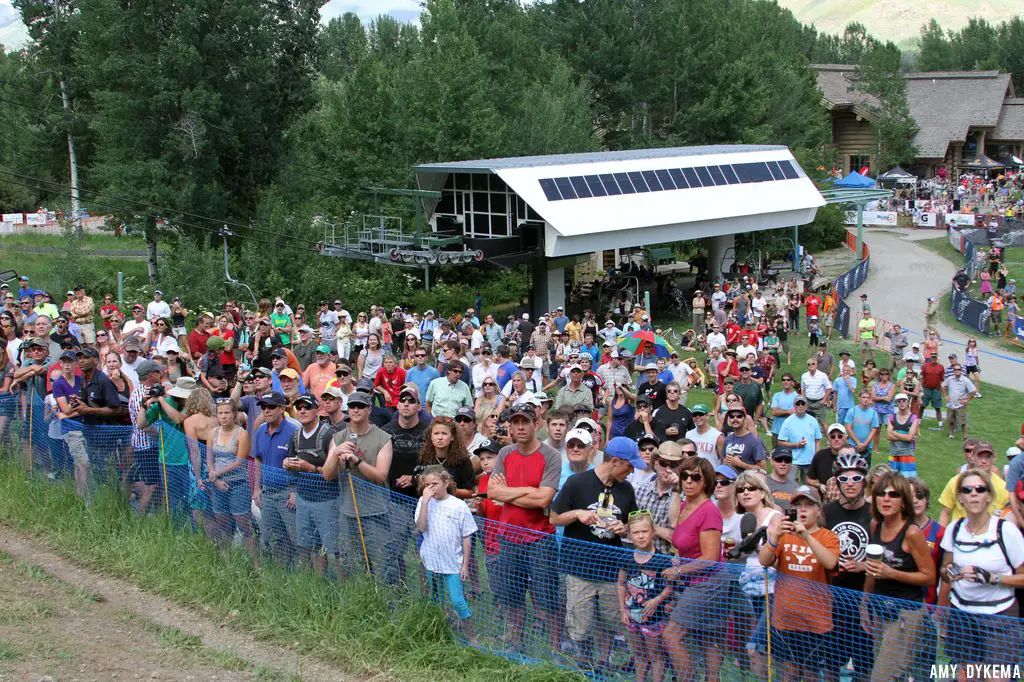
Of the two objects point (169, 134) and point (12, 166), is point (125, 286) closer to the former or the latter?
point (169, 134)

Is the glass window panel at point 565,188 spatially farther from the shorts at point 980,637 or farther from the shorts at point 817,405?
the shorts at point 980,637

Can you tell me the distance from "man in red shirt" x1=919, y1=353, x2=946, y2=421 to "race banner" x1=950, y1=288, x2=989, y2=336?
1224 cm

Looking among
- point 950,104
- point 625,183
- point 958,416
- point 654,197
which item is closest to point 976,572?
point 958,416

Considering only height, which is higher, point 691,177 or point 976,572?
point 691,177

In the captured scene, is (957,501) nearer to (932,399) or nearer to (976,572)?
(976,572)

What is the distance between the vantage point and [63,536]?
11.0 meters

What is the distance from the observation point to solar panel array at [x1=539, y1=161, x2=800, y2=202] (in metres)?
31.3

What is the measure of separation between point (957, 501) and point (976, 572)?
160cm

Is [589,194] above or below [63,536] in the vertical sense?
above

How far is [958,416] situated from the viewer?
1827 centimetres

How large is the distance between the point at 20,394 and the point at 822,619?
31.4 ft

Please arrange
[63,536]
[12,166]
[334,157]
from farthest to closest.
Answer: [12,166] < [334,157] < [63,536]

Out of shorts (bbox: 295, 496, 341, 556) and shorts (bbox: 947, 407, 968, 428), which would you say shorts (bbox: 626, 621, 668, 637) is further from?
shorts (bbox: 947, 407, 968, 428)

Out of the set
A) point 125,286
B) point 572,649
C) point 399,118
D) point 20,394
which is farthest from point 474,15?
point 572,649
